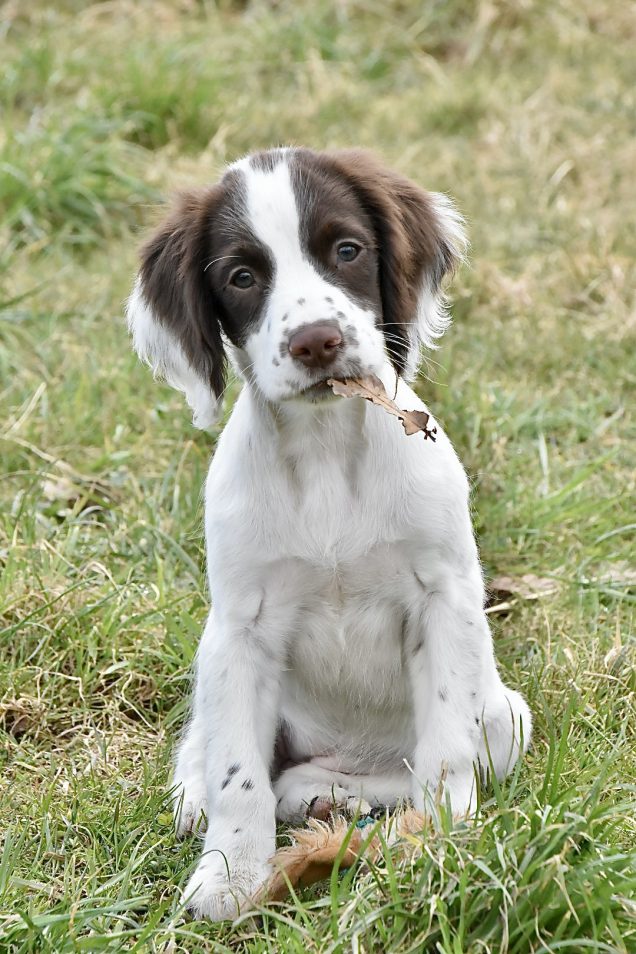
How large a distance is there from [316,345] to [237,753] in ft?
3.13

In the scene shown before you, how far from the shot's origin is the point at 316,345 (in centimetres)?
295

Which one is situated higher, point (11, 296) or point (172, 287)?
Result: point (172, 287)

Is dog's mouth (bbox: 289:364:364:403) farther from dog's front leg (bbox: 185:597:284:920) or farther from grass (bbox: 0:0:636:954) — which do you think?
grass (bbox: 0:0:636:954)

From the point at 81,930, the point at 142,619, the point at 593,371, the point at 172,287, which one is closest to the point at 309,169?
the point at 172,287

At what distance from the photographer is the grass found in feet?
9.01

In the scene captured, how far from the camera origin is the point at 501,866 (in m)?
2.59

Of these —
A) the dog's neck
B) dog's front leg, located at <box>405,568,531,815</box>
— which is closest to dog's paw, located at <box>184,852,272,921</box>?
dog's front leg, located at <box>405,568,531,815</box>

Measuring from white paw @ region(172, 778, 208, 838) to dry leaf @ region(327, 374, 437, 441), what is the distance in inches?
40.1

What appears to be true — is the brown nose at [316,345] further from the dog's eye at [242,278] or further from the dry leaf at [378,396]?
the dog's eye at [242,278]

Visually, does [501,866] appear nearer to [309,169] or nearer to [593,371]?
[309,169]

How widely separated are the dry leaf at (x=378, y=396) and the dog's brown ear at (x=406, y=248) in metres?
0.27

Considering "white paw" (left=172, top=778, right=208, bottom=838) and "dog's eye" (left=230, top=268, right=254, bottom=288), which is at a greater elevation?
"dog's eye" (left=230, top=268, right=254, bottom=288)

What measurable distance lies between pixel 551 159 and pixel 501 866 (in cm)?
556

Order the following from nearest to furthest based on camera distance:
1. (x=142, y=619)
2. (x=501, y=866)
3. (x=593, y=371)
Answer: (x=501, y=866)
(x=142, y=619)
(x=593, y=371)
